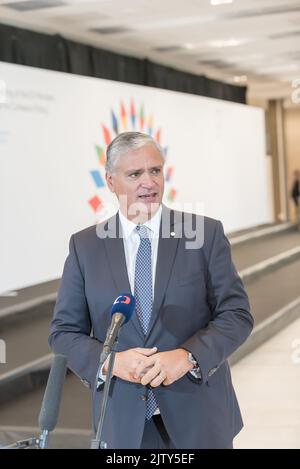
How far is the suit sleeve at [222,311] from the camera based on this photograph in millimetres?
1906

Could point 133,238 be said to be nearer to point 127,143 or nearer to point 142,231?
point 142,231

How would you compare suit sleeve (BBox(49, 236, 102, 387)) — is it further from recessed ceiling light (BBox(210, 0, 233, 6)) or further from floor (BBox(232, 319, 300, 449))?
recessed ceiling light (BBox(210, 0, 233, 6))

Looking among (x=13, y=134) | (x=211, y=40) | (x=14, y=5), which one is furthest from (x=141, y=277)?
(x=211, y=40)

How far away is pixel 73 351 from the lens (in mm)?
1939

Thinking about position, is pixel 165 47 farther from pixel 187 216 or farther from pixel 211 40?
pixel 187 216

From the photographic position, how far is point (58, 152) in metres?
7.66

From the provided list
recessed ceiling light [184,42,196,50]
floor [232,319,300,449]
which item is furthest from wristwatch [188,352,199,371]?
recessed ceiling light [184,42,196,50]

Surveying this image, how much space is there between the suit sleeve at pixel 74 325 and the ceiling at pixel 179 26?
19.3 feet

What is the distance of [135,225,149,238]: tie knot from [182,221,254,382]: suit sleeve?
6.8 inches

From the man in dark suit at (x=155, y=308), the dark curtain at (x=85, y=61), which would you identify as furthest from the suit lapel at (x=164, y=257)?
the dark curtain at (x=85, y=61)

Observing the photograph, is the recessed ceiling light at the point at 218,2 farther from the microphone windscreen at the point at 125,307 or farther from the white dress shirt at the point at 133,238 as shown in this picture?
the microphone windscreen at the point at 125,307

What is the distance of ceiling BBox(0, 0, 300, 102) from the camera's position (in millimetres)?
7934

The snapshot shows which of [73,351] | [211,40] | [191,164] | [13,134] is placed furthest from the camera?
[191,164]

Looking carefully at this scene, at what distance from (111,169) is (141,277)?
0.28 m
